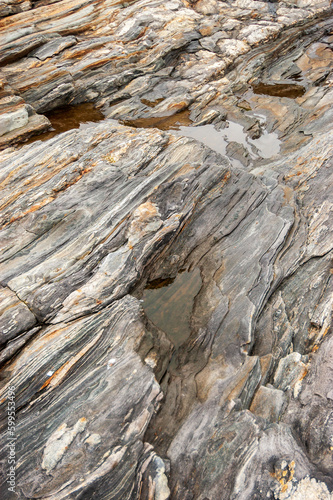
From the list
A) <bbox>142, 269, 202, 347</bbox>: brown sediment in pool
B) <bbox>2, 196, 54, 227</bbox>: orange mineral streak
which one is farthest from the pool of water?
<bbox>2, 196, 54, 227</bbox>: orange mineral streak

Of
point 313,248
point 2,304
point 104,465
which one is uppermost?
point 2,304

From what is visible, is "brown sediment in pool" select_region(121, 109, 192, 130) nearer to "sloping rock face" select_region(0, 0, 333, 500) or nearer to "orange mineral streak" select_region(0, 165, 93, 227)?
"sloping rock face" select_region(0, 0, 333, 500)

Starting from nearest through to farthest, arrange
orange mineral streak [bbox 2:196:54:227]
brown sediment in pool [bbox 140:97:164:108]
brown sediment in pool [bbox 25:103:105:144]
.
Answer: orange mineral streak [bbox 2:196:54:227] < brown sediment in pool [bbox 25:103:105:144] < brown sediment in pool [bbox 140:97:164:108]

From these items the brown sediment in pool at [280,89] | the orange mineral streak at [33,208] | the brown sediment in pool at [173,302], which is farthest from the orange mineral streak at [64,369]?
the brown sediment in pool at [280,89]

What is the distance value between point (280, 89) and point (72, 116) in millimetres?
10831

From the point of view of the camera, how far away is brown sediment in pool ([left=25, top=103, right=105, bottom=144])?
15.7 m

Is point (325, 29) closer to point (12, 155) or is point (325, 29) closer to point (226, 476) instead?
point (12, 155)

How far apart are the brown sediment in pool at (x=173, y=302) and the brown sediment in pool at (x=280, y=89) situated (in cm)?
1296

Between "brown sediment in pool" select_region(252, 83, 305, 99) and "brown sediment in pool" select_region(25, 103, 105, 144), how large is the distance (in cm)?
844

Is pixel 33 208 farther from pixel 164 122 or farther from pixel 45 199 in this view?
pixel 164 122

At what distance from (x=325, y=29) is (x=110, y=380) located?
2564cm

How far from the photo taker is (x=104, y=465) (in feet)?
18.2

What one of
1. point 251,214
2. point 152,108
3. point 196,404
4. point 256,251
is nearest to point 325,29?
point 152,108

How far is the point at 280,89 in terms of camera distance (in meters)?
18.1
